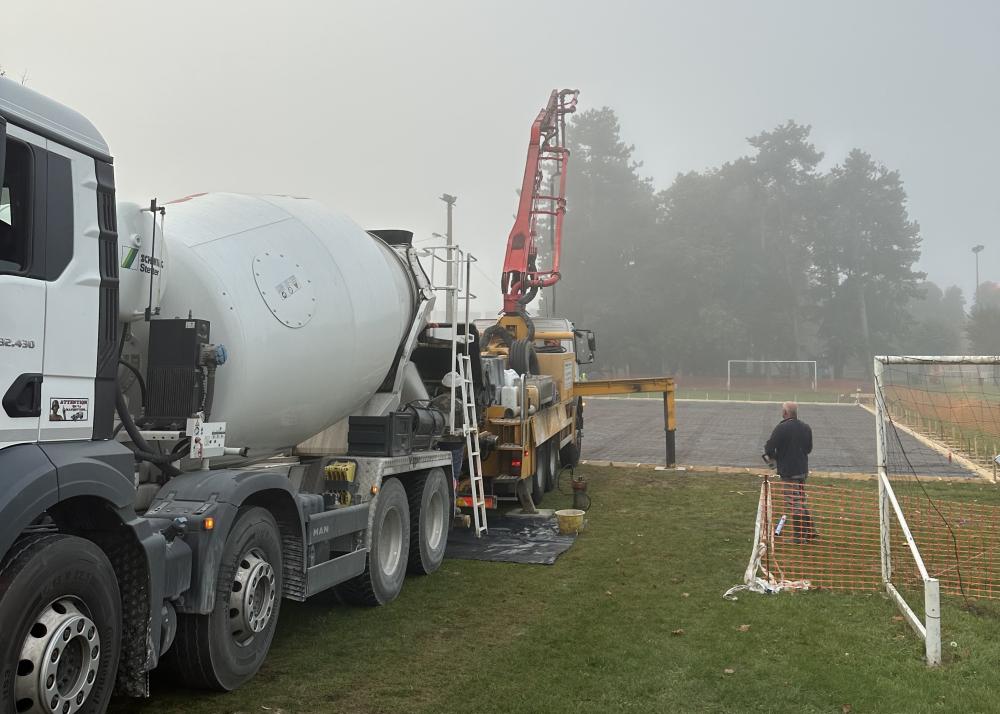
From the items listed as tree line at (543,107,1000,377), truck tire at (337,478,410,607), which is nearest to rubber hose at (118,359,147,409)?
truck tire at (337,478,410,607)

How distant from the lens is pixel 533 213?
21.2 m

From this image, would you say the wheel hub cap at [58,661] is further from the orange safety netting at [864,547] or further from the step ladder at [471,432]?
the orange safety netting at [864,547]

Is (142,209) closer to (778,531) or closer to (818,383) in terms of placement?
(778,531)

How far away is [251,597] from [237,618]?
153 mm

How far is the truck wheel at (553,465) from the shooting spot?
14555mm

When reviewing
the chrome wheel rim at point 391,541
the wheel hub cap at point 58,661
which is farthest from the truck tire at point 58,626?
the chrome wheel rim at point 391,541

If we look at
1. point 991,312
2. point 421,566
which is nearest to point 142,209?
point 421,566

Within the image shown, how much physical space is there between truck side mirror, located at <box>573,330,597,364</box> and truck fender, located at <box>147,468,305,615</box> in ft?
41.3

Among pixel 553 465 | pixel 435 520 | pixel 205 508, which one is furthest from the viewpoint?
pixel 553 465

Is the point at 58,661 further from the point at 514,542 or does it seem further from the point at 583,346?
the point at 583,346

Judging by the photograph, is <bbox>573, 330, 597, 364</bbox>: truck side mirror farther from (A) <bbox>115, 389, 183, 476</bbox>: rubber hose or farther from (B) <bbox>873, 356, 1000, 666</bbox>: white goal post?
(A) <bbox>115, 389, 183, 476</bbox>: rubber hose

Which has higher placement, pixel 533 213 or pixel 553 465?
pixel 533 213

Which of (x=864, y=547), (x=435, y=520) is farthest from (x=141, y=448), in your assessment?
(x=864, y=547)

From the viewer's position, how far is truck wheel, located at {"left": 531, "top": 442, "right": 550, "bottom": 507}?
44.1ft
